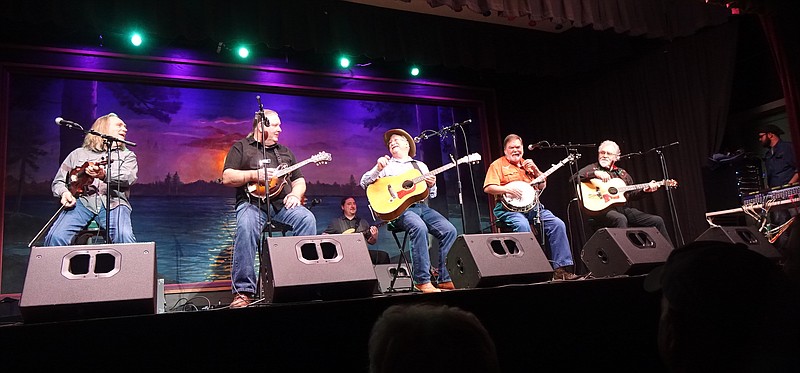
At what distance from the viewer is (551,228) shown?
6.09 metres

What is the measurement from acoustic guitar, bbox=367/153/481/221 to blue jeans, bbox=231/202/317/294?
2.48 ft

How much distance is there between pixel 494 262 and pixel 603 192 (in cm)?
357

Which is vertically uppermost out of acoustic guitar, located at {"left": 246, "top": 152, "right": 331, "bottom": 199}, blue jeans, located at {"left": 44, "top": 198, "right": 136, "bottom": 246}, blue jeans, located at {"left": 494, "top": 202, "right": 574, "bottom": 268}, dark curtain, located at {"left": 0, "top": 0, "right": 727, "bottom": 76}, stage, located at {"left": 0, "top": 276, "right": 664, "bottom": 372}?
dark curtain, located at {"left": 0, "top": 0, "right": 727, "bottom": 76}

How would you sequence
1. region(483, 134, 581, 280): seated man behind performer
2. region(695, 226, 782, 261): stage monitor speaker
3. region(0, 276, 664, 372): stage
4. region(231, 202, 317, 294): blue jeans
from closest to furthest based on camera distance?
region(0, 276, 664, 372): stage, region(231, 202, 317, 294): blue jeans, region(695, 226, 782, 261): stage monitor speaker, region(483, 134, 581, 280): seated man behind performer

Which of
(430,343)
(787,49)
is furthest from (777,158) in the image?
(430,343)

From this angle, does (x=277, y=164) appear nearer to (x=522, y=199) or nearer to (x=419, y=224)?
(x=419, y=224)

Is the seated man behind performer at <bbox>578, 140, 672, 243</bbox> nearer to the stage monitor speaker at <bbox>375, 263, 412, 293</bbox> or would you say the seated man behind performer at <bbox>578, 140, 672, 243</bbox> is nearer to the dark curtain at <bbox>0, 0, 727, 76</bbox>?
the dark curtain at <bbox>0, 0, 727, 76</bbox>

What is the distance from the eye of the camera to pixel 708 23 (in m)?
6.75

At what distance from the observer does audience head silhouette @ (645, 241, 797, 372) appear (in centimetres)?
132

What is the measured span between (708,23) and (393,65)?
160 inches

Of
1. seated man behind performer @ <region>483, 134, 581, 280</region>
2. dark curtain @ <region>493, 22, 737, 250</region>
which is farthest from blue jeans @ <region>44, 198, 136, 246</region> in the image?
dark curtain @ <region>493, 22, 737, 250</region>

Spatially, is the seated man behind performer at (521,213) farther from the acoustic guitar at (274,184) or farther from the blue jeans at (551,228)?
the acoustic guitar at (274,184)

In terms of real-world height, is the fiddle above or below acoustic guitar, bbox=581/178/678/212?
above

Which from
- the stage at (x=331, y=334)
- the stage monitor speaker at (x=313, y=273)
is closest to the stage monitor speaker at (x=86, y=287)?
the stage at (x=331, y=334)
